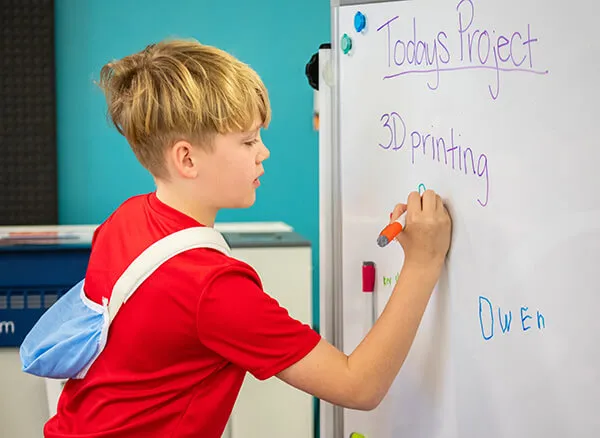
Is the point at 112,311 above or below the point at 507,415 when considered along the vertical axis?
above

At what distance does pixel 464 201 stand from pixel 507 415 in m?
0.30

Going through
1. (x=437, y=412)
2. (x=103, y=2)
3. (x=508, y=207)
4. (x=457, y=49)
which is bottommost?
(x=437, y=412)

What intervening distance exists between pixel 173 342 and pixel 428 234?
1.28ft

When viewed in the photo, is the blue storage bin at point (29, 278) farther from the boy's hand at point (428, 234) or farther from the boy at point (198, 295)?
the boy's hand at point (428, 234)

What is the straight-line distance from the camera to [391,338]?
3.56 feet

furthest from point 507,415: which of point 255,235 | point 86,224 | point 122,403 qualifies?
point 86,224

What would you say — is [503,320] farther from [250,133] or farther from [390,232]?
[250,133]

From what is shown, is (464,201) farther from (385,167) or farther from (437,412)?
(437,412)

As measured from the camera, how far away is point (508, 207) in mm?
1032

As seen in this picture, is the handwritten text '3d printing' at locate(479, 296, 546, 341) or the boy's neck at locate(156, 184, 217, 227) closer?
the handwritten text '3d printing' at locate(479, 296, 546, 341)

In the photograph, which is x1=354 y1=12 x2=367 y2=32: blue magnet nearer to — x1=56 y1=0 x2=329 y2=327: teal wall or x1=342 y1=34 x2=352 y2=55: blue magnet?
x1=342 y1=34 x2=352 y2=55: blue magnet

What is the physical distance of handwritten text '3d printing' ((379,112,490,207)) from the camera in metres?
1.07

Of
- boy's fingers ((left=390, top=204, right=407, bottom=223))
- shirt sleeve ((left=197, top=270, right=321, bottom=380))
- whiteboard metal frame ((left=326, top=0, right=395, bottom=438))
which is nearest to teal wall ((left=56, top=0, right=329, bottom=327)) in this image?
whiteboard metal frame ((left=326, top=0, right=395, bottom=438))

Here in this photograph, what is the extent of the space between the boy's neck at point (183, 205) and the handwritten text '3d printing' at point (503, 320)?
16.0 inches
